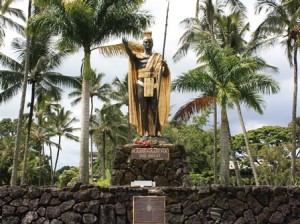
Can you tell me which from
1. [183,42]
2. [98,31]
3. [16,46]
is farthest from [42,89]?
[98,31]

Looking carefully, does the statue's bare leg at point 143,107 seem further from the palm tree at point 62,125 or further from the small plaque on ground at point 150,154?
the palm tree at point 62,125

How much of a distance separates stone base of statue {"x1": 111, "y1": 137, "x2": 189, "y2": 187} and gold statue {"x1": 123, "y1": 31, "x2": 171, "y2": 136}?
952 mm

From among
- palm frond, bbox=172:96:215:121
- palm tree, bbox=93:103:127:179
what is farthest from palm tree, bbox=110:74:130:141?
palm frond, bbox=172:96:215:121

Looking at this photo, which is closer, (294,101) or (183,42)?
(294,101)

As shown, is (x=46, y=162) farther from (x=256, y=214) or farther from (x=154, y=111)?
(x=256, y=214)

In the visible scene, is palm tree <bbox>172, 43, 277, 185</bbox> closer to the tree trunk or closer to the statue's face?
the tree trunk

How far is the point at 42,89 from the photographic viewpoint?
24969 mm

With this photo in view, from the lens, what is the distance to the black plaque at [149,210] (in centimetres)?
903

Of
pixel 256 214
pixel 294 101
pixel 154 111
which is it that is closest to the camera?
pixel 256 214

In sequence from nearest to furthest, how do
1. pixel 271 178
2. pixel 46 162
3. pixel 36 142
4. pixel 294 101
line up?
pixel 294 101 → pixel 271 178 → pixel 36 142 → pixel 46 162

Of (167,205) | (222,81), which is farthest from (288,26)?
(167,205)

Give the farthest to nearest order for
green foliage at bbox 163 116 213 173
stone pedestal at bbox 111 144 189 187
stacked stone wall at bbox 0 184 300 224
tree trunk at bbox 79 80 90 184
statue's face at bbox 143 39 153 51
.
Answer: green foliage at bbox 163 116 213 173
tree trunk at bbox 79 80 90 184
statue's face at bbox 143 39 153 51
stone pedestal at bbox 111 144 189 187
stacked stone wall at bbox 0 184 300 224

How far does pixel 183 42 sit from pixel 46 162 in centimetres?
2295

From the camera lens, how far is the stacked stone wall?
30.3 ft
